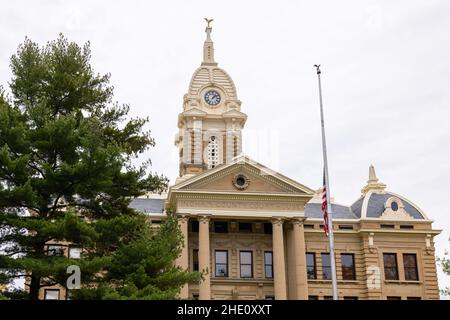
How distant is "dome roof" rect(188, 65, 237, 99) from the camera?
64.6m

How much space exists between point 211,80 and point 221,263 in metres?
20.1

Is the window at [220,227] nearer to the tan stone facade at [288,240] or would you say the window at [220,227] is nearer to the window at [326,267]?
the tan stone facade at [288,240]

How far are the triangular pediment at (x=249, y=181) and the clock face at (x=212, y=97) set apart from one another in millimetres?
14469

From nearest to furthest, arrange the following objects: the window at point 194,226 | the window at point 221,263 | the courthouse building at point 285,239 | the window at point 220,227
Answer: the courthouse building at point 285,239, the window at point 221,263, the window at point 194,226, the window at point 220,227

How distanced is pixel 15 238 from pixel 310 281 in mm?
30735

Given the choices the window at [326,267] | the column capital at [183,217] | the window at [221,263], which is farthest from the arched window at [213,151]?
the window at [326,267]

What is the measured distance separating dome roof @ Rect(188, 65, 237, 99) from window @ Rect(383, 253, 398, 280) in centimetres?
2121

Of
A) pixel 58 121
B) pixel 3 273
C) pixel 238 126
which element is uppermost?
pixel 238 126

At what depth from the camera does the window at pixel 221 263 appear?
51756 millimetres

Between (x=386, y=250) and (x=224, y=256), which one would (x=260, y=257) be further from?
(x=386, y=250)

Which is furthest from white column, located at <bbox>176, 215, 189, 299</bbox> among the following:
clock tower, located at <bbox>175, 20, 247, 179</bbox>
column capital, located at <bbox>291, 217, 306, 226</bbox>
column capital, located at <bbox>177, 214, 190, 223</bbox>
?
clock tower, located at <bbox>175, 20, 247, 179</bbox>

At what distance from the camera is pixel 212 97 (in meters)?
64.9

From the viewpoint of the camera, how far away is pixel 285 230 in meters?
53.0
